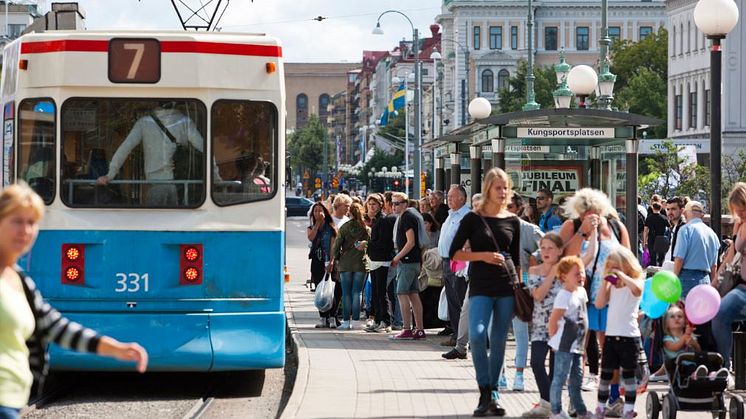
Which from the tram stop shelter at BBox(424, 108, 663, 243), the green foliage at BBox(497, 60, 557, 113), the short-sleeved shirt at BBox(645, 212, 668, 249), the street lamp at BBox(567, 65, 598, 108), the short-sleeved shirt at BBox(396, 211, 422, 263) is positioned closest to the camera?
the short-sleeved shirt at BBox(396, 211, 422, 263)

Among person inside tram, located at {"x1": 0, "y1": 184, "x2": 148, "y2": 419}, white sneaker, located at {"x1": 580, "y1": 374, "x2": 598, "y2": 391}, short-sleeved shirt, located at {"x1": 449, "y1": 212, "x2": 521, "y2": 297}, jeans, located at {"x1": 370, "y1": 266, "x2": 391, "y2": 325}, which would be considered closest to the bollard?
white sneaker, located at {"x1": 580, "y1": 374, "x2": 598, "y2": 391}

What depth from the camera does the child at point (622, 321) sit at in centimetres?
1047

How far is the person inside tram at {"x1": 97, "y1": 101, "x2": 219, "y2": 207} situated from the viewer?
12.7 meters

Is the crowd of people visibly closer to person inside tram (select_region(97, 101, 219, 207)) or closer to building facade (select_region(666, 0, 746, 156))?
person inside tram (select_region(97, 101, 219, 207))

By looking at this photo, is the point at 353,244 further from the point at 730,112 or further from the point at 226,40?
the point at 730,112

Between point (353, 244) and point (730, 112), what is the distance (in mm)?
64116

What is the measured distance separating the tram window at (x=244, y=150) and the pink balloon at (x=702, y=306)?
3830 millimetres

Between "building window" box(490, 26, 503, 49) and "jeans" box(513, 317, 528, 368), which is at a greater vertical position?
"building window" box(490, 26, 503, 49)

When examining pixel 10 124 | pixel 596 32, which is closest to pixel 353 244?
pixel 10 124

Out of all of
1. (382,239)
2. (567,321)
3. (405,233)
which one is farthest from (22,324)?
(382,239)

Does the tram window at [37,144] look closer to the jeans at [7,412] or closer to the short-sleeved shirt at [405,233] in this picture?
the short-sleeved shirt at [405,233]

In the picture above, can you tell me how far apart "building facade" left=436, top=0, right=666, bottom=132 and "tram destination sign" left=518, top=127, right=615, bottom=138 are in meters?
111

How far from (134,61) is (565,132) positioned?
8.59 metres

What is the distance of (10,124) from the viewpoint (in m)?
13.0
